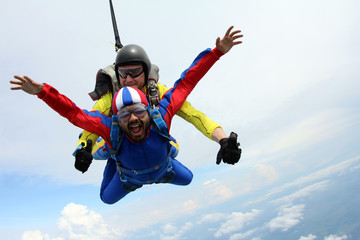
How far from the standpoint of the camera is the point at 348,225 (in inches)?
6900

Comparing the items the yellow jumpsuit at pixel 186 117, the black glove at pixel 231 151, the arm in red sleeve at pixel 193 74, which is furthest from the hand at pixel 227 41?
the black glove at pixel 231 151

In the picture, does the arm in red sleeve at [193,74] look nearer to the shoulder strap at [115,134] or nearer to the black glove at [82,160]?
the shoulder strap at [115,134]

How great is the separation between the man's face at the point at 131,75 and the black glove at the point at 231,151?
163 cm

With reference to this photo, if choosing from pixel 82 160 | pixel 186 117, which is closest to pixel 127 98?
pixel 82 160

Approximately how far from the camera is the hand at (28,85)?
3.14 m

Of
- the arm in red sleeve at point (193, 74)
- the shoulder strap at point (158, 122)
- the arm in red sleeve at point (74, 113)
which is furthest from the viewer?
the arm in red sleeve at point (193, 74)

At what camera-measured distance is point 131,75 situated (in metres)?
4.03

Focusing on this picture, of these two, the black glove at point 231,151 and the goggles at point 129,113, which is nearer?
Result: the black glove at point 231,151

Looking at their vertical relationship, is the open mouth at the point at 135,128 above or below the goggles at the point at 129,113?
below

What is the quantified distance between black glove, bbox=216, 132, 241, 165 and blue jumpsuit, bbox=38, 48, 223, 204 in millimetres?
851

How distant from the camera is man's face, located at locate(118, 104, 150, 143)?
11.3 feet

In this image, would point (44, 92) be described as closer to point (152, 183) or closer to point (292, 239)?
point (152, 183)

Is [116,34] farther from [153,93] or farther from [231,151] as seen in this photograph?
[231,151]

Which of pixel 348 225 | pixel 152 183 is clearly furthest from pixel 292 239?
pixel 152 183
